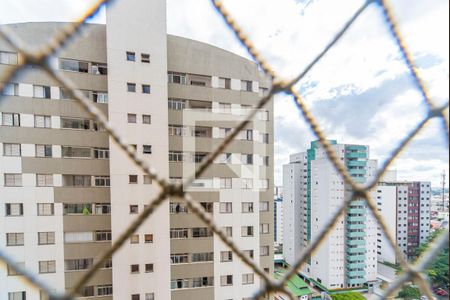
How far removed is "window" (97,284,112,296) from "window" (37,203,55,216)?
3.93ft

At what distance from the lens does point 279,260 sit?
978cm

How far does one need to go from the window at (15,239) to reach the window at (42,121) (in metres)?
1.42

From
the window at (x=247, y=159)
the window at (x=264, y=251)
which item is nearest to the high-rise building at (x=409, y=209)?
the window at (x=264, y=251)

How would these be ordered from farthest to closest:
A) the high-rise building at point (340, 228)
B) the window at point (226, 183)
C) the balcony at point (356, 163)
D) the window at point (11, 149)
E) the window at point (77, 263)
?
the high-rise building at point (340, 228), the balcony at point (356, 163), the window at point (226, 183), the window at point (77, 263), the window at point (11, 149)

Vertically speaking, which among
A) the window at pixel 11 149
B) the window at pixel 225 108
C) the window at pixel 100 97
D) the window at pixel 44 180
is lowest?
the window at pixel 44 180

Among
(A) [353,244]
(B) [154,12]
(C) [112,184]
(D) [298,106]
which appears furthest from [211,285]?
(A) [353,244]

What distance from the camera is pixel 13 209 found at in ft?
8.84

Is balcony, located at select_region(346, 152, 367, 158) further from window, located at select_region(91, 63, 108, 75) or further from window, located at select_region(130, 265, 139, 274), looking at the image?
window, located at select_region(91, 63, 108, 75)

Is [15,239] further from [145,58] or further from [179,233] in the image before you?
[145,58]

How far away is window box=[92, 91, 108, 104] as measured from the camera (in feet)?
9.50

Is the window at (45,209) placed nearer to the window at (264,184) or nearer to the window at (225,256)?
the window at (225,256)

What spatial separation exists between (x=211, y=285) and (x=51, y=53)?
3.60 metres

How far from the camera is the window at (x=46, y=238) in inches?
108

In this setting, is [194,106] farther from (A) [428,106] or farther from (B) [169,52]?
(A) [428,106]
